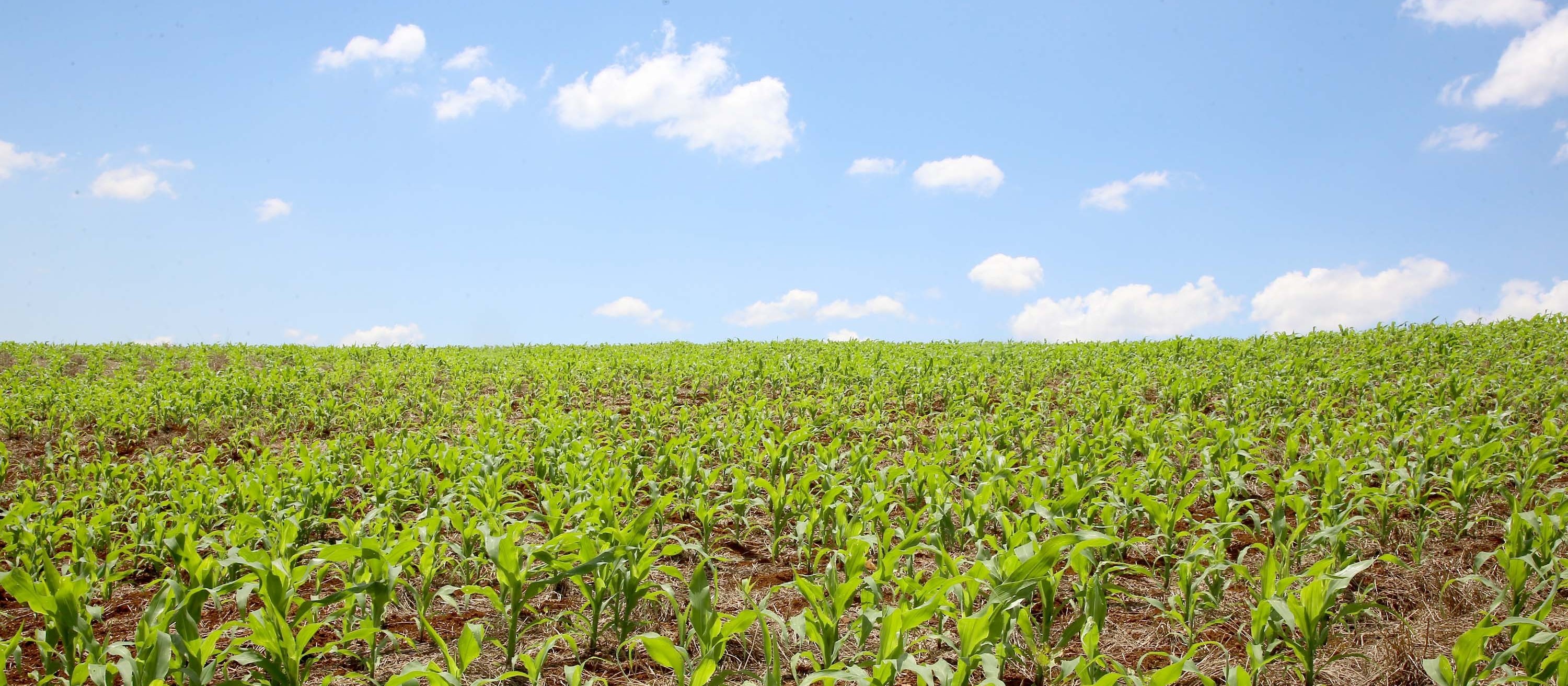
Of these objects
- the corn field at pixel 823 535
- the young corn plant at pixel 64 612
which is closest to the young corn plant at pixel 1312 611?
the corn field at pixel 823 535

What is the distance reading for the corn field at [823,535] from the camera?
2.71 meters

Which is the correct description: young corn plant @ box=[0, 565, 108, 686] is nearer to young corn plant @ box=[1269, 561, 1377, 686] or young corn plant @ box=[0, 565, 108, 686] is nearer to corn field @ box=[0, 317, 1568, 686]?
corn field @ box=[0, 317, 1568, 686]

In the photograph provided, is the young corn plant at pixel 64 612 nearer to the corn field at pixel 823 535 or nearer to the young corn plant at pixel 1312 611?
the corn field at pixel 823 535

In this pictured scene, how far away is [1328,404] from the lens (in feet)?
22.3

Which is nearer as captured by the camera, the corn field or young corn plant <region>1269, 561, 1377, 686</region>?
young corn plant <region>1269, 561, 1377, 686</region>

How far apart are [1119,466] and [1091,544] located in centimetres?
232

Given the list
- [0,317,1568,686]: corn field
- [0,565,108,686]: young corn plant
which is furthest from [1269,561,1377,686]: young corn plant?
[0,565,108,686]: young corn plant

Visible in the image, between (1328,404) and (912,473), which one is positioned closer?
(912,473)

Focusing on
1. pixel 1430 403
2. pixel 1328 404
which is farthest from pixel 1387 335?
pixel 1328 404

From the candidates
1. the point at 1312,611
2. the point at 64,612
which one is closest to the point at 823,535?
the point at 1312,611

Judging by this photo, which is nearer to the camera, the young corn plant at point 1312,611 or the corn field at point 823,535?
the young corn plant at point 1312,611

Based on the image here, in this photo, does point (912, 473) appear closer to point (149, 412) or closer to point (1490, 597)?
point (1490, 597)

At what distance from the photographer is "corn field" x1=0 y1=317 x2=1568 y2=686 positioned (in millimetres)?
2711

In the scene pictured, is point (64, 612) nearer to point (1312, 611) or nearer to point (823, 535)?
point (823, 535)
